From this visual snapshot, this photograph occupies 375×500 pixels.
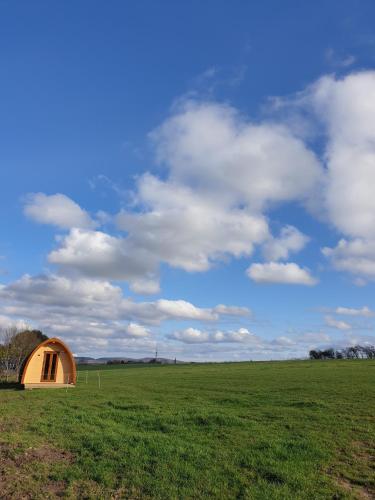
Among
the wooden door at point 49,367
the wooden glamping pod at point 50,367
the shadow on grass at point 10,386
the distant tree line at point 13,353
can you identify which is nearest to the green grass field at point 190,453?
the wooden glamping pod at point 50,367

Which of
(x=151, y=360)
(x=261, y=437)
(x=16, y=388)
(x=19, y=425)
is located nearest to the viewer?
(x=261, y=437)

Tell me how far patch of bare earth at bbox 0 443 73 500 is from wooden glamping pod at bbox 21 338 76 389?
85.6ft

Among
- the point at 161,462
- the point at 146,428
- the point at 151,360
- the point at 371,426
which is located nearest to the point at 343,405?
the point at 371,426

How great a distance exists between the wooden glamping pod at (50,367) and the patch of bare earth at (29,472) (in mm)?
26087

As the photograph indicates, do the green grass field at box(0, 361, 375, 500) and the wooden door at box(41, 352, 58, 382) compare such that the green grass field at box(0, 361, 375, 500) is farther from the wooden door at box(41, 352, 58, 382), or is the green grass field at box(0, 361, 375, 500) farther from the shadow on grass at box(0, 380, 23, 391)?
the wooden door at box(41, 352, 58, 382)

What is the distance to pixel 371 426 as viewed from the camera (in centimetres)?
1589

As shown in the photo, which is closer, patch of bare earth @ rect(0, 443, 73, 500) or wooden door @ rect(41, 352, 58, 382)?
patch of bare earth @ rect(0, 443, 73, 500)

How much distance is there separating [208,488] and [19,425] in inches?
384

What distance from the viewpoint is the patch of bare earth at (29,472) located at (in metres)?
9.59

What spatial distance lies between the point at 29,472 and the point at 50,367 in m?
30.1

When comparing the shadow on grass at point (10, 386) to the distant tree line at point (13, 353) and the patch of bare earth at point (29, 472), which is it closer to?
the distant tree line at point (13, 353)

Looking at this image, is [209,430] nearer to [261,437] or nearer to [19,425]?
[261,437]

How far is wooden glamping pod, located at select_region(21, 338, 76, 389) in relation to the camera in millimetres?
37969

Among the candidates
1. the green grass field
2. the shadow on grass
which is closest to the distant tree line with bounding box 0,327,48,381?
the shadow on grass
